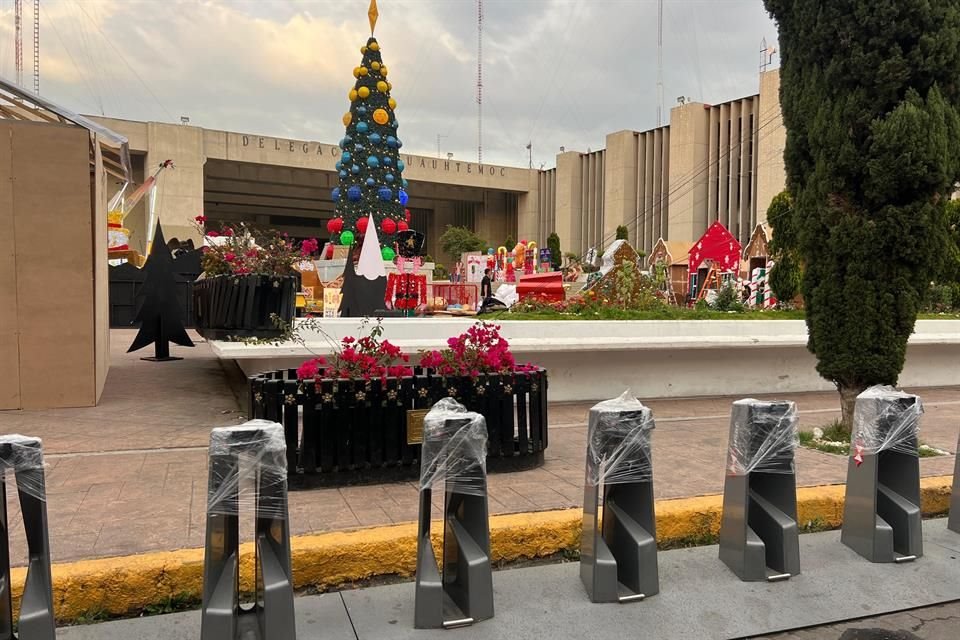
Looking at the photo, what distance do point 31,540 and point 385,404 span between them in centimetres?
263

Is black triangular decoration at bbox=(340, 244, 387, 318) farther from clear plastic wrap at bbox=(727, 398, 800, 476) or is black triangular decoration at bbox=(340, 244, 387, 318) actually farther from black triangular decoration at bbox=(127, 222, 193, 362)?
clear plastic wrap at bbox=(727, 398, 800, 476)

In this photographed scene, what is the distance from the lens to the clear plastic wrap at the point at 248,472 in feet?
10.5

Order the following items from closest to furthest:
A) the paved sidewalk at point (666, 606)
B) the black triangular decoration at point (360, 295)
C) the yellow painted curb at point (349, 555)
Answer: the paved sidewalk at point (666, 606), the yellow painted curb at point (349, 555), the black triangular decoration at point (360, 295)

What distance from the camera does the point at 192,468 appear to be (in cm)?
587

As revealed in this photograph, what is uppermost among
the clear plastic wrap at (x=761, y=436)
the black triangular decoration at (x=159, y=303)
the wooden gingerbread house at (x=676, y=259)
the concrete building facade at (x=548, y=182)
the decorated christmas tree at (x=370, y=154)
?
the concrete building facade at (x=548, y=182)

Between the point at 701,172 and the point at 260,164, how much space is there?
34052 mm

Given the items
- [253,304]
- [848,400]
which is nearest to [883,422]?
[848,400]

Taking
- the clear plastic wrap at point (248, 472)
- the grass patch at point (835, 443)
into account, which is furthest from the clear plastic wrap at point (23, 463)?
the grass patch at point (835, 443)

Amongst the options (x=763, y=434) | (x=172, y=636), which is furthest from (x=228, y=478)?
(x=763, y=434)

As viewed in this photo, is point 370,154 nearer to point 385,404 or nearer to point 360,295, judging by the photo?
point 360,295

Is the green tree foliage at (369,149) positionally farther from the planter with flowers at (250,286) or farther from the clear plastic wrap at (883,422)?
the clear plastic wrap at (883,422)

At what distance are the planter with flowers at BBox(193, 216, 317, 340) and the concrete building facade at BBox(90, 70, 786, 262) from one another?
41.0 meters

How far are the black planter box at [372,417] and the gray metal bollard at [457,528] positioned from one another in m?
1.77

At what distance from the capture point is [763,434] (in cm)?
415
